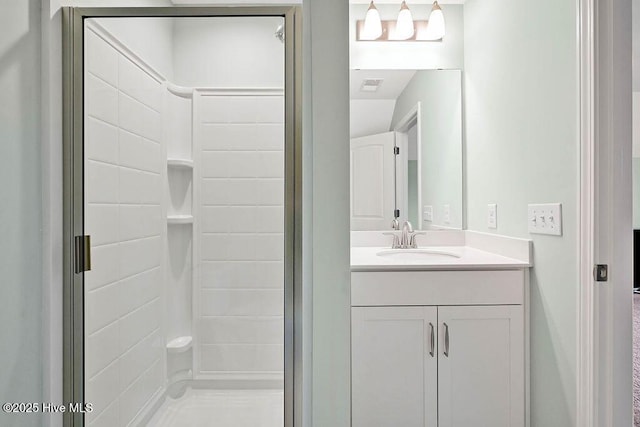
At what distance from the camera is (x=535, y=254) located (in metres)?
1.63

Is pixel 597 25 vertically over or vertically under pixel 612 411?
over

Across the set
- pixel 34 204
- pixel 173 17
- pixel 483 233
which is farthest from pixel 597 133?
pixel 34 204

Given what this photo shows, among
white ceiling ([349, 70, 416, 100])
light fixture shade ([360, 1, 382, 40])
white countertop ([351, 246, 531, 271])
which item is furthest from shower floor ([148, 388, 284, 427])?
light fixture shade ([360, 1, 382, 40])

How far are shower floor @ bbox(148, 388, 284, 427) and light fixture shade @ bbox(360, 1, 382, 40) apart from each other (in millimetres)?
1932

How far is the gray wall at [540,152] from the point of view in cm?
141

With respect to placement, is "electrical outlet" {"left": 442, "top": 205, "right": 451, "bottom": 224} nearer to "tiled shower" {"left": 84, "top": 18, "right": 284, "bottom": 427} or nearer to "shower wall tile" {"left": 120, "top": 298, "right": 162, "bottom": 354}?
"tiled shower" {"left": 84, "top": 18, "right": 284, "bottom": 427}

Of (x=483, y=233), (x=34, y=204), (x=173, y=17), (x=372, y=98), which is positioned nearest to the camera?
(x=34, y=204)

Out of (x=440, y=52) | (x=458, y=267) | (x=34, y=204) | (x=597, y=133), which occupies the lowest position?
(x=458, y=267)

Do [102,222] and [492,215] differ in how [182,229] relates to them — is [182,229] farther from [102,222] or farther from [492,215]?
[492,215]

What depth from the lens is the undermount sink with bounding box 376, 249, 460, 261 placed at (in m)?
2.04

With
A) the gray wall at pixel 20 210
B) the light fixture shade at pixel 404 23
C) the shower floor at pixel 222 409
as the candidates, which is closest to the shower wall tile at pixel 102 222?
the gray wall at pixel 20 210

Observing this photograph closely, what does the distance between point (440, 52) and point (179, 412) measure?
2.27m

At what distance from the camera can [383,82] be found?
2.27 m

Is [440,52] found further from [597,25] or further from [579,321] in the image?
[579,321]
